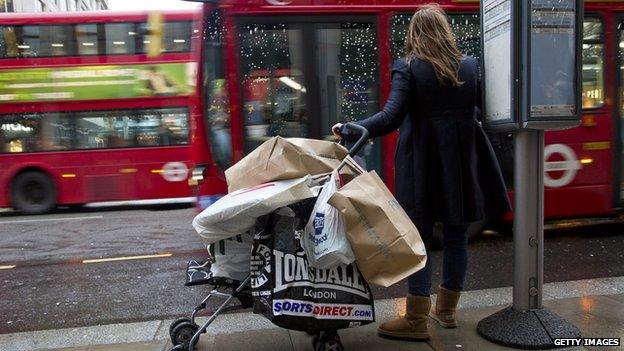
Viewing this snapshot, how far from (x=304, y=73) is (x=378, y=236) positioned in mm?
3714

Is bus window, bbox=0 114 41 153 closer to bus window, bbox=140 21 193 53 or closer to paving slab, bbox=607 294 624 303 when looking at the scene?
bus window, bbox=140 21 193 53

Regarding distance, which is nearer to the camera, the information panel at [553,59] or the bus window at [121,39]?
the information panel at [553,59]

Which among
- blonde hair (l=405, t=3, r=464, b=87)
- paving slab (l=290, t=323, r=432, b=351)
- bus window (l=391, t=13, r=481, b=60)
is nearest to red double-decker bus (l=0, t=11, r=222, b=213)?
bus window (l=391, t=13, r=481, b=60)

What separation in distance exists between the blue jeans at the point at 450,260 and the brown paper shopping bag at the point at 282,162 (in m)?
0.78

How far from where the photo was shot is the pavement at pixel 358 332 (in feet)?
11.3

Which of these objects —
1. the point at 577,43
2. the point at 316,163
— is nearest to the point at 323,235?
the point at 316,163

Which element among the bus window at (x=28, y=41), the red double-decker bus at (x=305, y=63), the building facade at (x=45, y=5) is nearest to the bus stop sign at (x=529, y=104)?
the red double-decker bus at (x=305, y=63)

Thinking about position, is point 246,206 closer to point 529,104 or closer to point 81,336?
point 529,104

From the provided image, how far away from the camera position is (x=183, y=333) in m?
3.28

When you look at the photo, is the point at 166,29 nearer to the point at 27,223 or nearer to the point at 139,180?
the point at 139,180

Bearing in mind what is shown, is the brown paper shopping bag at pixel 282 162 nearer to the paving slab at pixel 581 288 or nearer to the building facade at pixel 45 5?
the paving slab at pixel 581 288

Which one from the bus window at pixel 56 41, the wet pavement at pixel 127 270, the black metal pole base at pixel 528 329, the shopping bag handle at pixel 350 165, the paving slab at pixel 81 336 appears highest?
the bus window at pixel 56 41

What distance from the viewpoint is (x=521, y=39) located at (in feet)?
10.4

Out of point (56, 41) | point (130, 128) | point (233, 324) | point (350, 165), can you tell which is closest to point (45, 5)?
point (56, 41)
